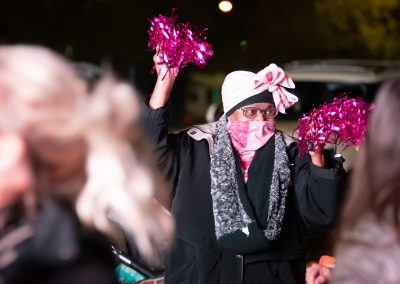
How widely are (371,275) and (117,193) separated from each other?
0.60 m

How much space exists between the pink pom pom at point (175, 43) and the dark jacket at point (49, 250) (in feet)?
5.30

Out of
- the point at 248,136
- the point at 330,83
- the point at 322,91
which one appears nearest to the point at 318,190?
the point at 248,136

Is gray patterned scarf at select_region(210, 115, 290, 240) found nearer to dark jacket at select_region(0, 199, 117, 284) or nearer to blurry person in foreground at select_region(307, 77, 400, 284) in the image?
blurry person in foreground at select_region(307, 77, 400, 284)

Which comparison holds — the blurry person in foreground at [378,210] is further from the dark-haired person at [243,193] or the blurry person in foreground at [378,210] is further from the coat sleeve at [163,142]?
the coat sleeve at [163,142]

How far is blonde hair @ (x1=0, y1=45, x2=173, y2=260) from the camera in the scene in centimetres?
168

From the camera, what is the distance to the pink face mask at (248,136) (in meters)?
3.47

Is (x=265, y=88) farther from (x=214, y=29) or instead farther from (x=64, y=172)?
(x=214, y=29)

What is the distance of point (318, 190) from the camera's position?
3.25 metres

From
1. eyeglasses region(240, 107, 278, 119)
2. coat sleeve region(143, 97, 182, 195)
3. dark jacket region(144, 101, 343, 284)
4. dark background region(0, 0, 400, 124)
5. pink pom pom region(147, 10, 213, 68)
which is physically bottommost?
dark jacket region(144, 101, 343, 284)

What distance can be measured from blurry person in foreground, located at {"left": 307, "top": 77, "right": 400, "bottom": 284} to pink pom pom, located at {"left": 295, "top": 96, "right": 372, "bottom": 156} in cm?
136

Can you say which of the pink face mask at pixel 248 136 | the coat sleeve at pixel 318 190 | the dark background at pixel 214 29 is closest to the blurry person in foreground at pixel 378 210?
the coat sleeve at pixel 318 190

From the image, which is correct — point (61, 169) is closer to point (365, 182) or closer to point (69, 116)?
point (69, 116)

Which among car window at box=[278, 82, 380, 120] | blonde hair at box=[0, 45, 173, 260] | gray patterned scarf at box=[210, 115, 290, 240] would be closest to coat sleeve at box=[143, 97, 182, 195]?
gray patterned scarf at box=[210, 115, 290, 240]

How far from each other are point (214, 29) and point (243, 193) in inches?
568
